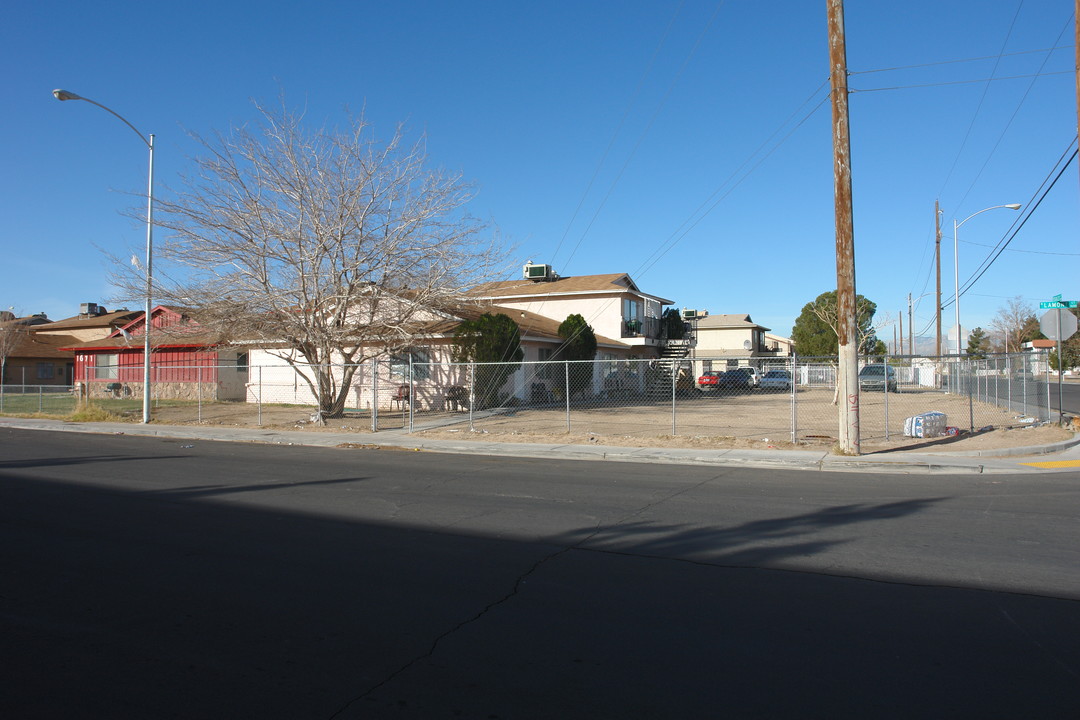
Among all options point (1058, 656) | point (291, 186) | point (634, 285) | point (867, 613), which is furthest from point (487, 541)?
point (634, 285)

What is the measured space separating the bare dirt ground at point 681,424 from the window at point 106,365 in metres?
9.07

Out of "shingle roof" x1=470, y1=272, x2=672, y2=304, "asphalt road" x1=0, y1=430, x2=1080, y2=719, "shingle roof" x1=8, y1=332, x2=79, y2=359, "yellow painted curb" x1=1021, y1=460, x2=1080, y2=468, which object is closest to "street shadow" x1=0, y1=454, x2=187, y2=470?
"asphalt road" x1=0, y1=430, x2=1080, y2=719

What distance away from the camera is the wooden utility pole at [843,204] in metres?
13.9

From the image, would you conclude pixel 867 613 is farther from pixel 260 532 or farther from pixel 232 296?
pixel 232 296

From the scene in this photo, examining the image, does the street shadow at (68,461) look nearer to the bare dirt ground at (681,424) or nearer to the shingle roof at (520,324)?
the bare dirt ground at (681,424)

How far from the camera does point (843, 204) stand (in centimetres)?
1403

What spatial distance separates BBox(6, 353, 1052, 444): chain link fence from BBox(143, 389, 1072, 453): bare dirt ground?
0.07 m

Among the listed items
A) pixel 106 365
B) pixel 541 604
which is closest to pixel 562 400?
pixel 106 365

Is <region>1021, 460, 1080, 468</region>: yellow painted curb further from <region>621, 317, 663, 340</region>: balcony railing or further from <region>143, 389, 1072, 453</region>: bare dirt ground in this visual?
<region>621, 317, 663, 340</region>: balcony railing

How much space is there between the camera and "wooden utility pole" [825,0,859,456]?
548 inches

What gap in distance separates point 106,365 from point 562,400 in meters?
23.6

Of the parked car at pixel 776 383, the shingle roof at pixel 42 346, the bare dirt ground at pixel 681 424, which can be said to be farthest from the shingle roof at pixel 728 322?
the shingle roof at pixel 42 346

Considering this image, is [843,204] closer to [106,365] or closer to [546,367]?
[546,367]

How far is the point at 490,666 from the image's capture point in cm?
444
